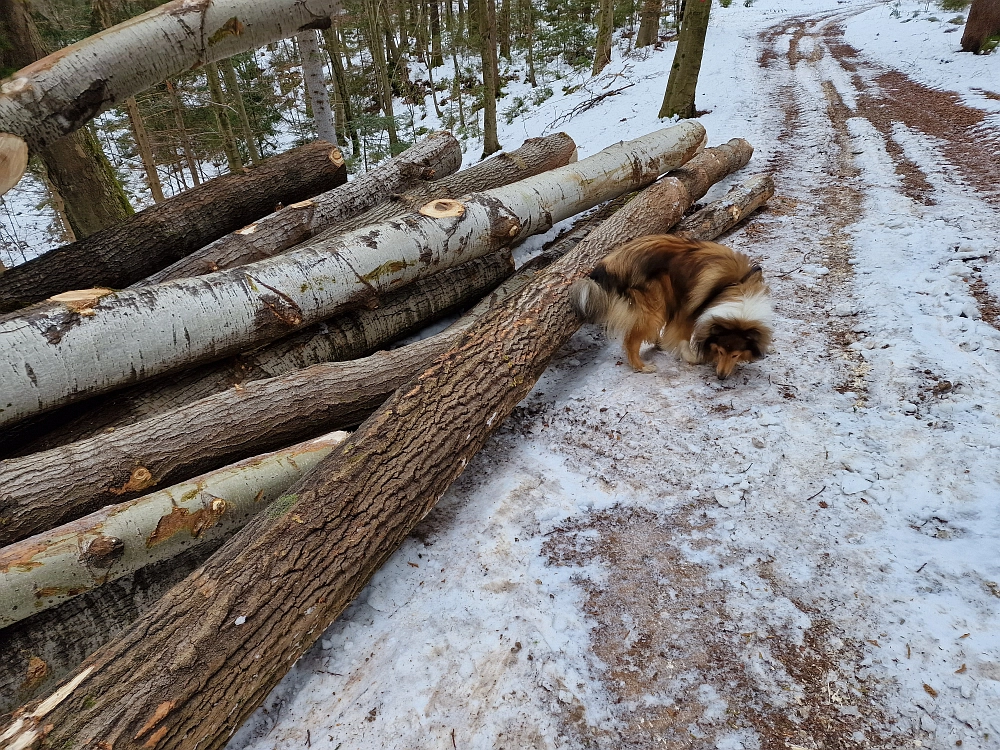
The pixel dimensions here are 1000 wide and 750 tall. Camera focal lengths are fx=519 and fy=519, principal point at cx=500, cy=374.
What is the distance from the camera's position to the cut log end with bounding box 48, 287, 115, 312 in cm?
375

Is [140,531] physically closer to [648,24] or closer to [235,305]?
[235,305]

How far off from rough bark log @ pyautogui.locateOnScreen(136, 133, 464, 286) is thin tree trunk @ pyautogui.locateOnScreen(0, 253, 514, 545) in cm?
126

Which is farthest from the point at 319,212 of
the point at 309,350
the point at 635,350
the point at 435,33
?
the point at 435,33

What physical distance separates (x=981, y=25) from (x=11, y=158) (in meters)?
18.2

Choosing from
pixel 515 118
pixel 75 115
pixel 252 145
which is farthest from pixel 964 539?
pixel 515 118

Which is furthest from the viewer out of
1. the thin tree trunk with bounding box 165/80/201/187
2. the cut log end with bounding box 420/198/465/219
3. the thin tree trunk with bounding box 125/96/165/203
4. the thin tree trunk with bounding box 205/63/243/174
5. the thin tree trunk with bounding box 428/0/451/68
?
the thin tree trunk with bounding box 428/0/451/68

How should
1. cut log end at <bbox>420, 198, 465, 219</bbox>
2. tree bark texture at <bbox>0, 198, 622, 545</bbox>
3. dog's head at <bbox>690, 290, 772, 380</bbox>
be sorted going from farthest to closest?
cut log end at <bbox>420, 198, 465, 219</bbox> < dog's head at <bbox>690, 290, 772, 380</bbox> < tree bark texture at <bbox>0, 198, 622, 545</bbox>

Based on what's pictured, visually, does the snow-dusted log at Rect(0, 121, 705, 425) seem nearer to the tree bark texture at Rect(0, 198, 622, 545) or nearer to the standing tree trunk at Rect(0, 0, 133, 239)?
the tree bark texture at Rect(0, 198, 622, 545)

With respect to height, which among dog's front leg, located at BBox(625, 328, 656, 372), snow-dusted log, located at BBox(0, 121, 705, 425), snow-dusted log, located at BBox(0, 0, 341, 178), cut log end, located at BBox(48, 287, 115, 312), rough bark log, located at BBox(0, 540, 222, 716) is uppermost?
snow-dusted log, located at BBox(0, 0, 341, 178)

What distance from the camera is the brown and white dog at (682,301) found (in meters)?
4.11

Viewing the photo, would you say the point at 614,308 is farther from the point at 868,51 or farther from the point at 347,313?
the point at 868,51

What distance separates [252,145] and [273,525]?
12.9 metres

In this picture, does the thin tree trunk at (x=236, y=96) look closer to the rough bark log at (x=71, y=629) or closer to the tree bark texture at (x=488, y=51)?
the tree bark texture at (x=488, y=51)

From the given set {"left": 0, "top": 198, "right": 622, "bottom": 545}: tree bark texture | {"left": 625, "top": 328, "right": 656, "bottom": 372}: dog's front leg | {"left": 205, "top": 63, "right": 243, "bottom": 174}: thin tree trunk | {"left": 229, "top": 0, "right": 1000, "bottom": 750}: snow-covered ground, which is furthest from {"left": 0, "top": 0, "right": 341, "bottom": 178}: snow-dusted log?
{"left": 205, "top": 63, "right": 243, "bottom": 174}: thin tree trunk
